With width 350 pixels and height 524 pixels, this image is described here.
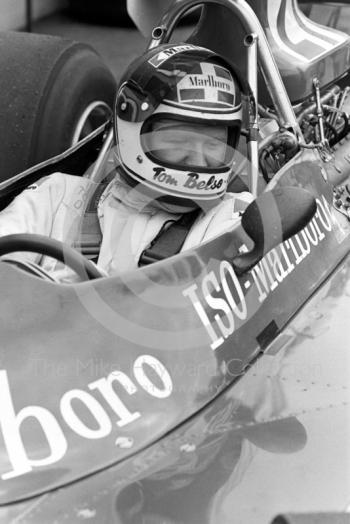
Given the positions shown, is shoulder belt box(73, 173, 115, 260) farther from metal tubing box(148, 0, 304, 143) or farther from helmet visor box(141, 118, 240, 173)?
metal tubing box(148, 0, 304, 143)

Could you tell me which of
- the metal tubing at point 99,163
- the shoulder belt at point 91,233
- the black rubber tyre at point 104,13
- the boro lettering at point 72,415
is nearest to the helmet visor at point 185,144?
the shoulder belt at point 91,233

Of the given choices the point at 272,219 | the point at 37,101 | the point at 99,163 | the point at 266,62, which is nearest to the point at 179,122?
the point at 272,219

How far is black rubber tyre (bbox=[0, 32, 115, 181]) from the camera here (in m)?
3.14

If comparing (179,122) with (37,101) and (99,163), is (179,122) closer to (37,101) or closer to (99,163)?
(99,163)

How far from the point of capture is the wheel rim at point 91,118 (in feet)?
10.7

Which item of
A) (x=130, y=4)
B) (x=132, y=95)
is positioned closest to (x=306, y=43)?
(x=130, y=4)

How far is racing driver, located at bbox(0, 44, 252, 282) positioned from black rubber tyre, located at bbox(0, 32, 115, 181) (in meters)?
0.84

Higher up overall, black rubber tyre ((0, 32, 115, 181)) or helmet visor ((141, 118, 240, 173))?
helmet visor ((141, 118, 240, 173))

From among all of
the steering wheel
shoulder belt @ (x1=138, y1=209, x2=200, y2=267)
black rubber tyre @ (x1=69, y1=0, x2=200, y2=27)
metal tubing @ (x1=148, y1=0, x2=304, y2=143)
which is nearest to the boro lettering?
the steering wheel

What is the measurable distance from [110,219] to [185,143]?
1.06 feet

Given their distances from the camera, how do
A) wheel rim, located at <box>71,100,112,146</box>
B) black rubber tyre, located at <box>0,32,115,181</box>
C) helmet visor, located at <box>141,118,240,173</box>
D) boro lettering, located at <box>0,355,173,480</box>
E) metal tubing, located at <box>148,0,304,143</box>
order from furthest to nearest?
wheel rim, located at <box>71,100,112,146</box> < black rubber tyre, located at <box>0,32,115,181</box> < metal tubing, located at <box>148,0,304,143</box> < helmet visor, located at <box>141,118,240,173</box> < boro lettering, located at <box>0,355,173,480</box>

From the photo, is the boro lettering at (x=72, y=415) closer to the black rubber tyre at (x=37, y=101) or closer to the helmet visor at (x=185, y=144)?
the helmet visor at (x=185, y=144)

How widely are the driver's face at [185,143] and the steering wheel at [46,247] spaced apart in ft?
1.52

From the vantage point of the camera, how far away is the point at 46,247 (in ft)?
5.69
